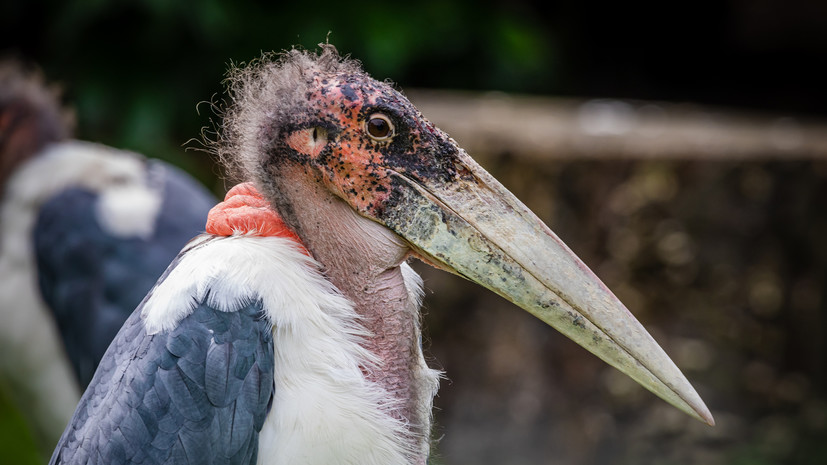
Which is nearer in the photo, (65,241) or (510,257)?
(510,257)

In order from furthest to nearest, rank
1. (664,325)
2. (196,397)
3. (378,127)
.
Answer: (664,325) → (378,127) → (196,397)

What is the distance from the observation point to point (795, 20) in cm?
870

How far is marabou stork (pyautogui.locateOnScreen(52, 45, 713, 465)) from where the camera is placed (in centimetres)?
183

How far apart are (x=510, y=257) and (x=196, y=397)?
2.46 ft

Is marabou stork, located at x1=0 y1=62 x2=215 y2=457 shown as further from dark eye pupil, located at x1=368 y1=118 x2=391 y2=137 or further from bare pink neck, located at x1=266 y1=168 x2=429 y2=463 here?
dark eye pupil, located at x1=368 y1=118 x2=391 y2=137

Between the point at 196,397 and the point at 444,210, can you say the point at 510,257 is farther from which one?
the point at 196,397

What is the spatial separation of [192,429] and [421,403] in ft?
1.80

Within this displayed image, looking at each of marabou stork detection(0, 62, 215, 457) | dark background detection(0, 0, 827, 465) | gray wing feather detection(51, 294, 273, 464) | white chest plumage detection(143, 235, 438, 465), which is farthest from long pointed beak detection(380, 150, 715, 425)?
dark background detection(0, 0, 827, 465)

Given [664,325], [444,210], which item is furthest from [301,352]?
[664,325]

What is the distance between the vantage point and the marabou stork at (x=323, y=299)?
183 cm

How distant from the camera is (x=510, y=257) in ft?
6.50

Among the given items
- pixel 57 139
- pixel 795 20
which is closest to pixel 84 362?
pixel 57 139

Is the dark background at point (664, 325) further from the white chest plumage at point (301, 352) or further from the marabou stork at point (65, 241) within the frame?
the white chest plumage at point (301, 352)

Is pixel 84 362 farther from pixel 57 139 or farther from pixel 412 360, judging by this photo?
pixel 412 360
